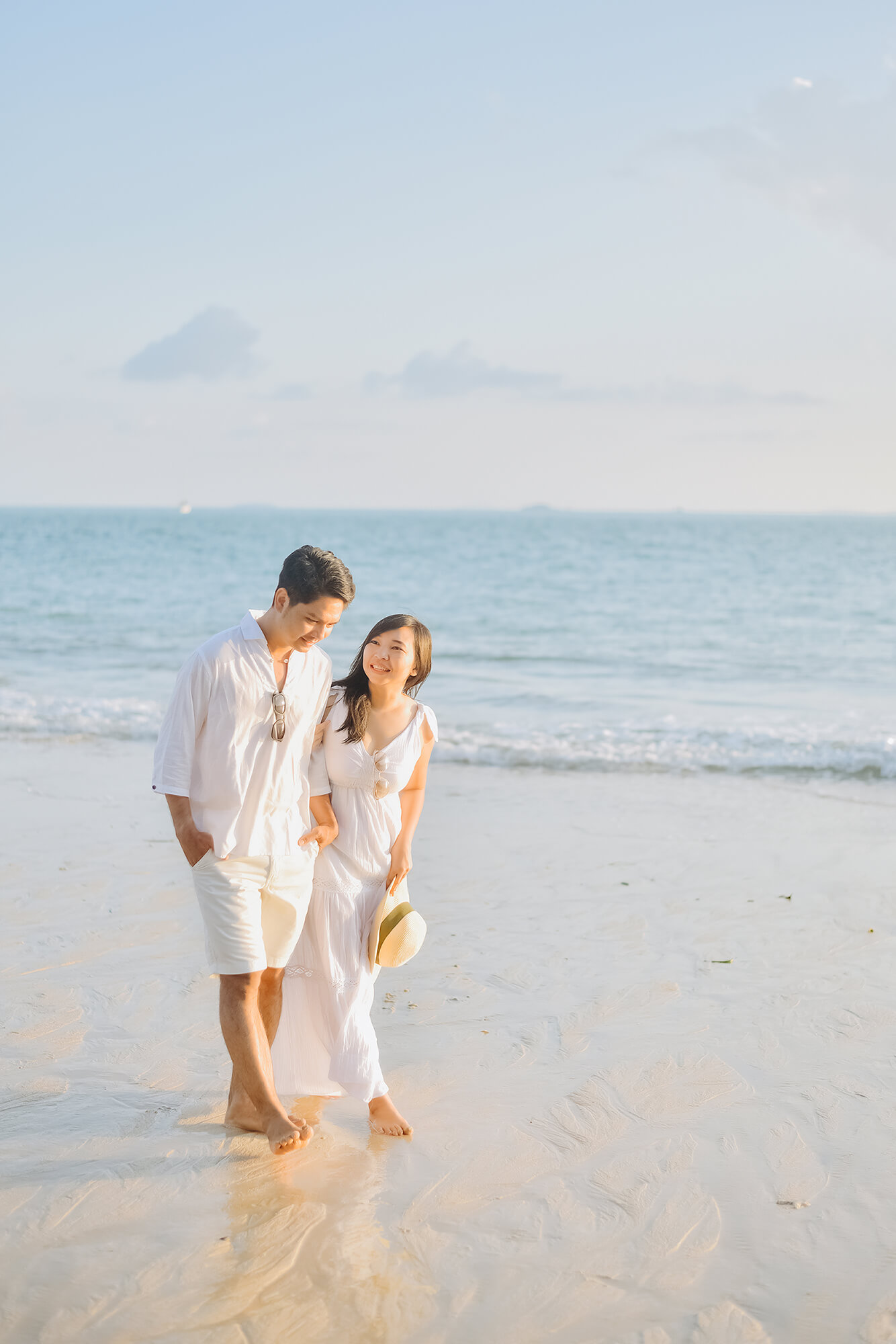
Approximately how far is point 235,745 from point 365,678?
586 mm

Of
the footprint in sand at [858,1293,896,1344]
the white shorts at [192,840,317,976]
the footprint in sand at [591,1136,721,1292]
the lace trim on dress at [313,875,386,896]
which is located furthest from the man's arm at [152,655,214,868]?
the footprint in sand at [858,1293,896,1344]

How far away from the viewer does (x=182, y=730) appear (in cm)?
343

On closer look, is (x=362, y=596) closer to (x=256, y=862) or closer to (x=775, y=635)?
(x=775, y=635)

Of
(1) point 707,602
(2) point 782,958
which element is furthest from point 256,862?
(1) point 707,602

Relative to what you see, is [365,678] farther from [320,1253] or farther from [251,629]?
[320,1253]

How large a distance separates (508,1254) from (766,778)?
22.5ft

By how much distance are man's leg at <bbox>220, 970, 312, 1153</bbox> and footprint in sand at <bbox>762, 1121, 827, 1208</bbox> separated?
1.48 m

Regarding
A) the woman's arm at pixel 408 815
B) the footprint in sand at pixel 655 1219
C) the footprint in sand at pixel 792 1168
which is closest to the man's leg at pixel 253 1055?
the woman's arm at pixel 408 815

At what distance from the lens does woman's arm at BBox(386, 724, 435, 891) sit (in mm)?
3898

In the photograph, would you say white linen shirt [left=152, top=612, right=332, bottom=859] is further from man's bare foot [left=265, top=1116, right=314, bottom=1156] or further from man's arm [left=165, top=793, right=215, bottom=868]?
man's bare foot [left=265, top=1116, right=314, bottom=1156]

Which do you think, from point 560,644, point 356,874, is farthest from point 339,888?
point 560,644

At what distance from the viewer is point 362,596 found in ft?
105

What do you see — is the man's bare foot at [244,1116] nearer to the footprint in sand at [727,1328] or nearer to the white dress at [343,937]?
the white dress at [343,937]

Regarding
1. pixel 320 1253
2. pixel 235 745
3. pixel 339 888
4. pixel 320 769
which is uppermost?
pixel 235 745
